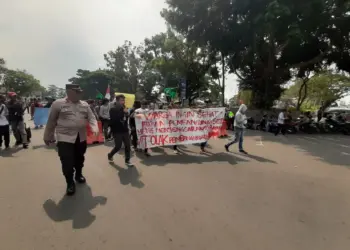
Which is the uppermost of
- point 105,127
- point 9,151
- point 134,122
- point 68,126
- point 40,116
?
point 68,126

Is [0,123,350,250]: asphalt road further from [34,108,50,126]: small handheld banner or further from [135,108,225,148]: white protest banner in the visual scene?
[34,108,50,126]: small handheld banner

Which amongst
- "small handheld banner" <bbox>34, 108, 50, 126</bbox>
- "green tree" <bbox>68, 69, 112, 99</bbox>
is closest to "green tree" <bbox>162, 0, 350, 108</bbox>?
"small handheld banner" <bbox>34, 108, 50, 126</bbox>

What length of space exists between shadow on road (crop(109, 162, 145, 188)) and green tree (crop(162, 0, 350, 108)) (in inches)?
482

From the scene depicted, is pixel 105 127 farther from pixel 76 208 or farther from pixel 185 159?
pixel 76 208

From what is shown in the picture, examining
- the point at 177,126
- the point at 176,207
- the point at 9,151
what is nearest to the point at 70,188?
the point at 176,207

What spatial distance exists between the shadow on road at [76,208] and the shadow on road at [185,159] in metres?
2.61

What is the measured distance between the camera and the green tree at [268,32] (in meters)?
16.6

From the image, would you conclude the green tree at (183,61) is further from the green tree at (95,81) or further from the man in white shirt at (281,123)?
the green tree at (95,81)

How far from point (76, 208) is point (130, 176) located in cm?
187

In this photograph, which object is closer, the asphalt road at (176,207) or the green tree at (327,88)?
the asphalt road at (176,207)

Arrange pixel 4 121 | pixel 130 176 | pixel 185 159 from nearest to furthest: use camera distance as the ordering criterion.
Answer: pixel 130 176
pixel 185 159
pixel 4 121

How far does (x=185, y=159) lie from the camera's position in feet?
26.4

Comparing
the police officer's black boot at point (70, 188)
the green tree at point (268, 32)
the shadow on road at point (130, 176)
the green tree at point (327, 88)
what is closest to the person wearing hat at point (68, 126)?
the police officer's black boot at point (70, 188)

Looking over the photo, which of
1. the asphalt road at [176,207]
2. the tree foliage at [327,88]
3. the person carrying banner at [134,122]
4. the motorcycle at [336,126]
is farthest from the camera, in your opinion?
the tree foliage at [327,88]
